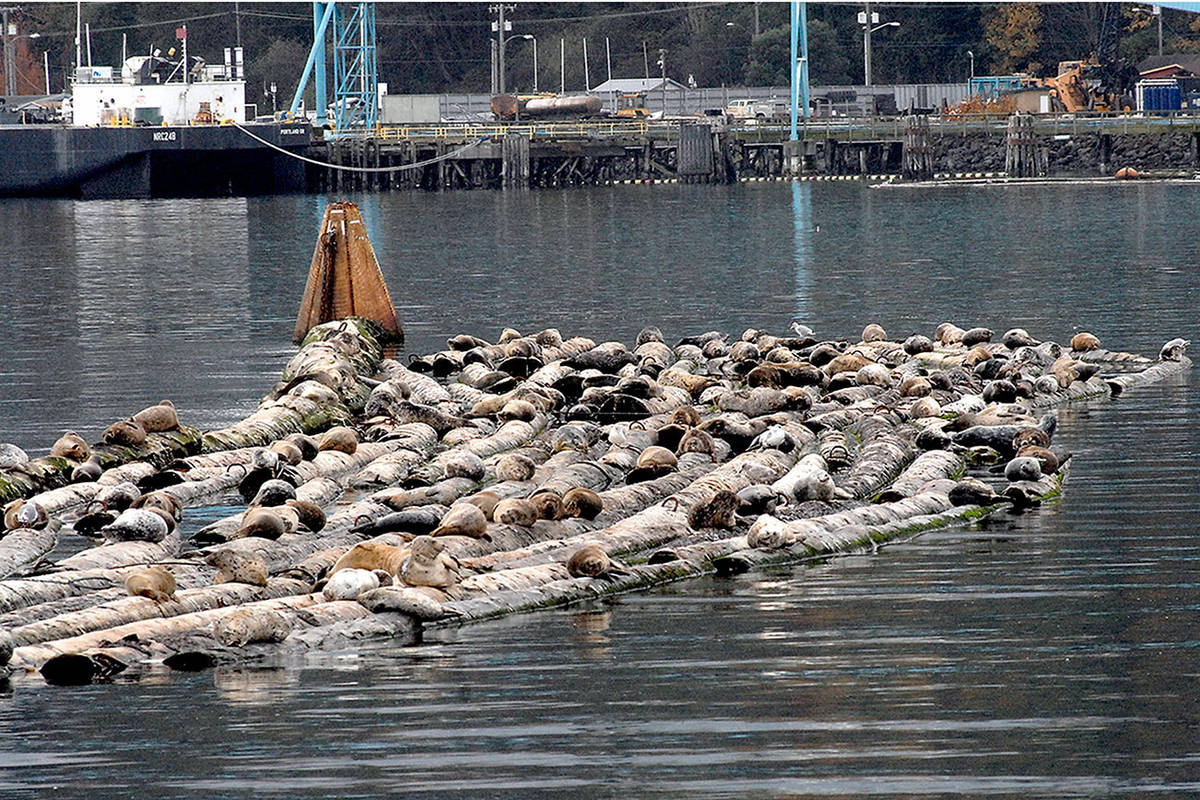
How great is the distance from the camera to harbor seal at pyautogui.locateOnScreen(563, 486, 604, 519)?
41.0ft

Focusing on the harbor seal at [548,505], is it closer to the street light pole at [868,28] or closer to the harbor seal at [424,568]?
the harbor seal at [424,568]

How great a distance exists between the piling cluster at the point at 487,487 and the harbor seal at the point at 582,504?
0.02m

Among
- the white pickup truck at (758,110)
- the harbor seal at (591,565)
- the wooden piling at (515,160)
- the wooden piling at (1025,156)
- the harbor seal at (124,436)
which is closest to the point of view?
the harbor seal at (591,565)

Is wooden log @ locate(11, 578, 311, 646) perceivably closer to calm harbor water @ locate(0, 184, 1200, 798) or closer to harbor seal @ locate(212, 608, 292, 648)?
harbor seal @ locate(212, 608, 292, 648)

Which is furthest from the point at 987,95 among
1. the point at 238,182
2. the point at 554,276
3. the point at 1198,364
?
the point at 1198,364

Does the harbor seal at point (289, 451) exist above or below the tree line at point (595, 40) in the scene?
below

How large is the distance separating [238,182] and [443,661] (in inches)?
3689

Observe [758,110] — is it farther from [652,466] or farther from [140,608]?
[140,608]

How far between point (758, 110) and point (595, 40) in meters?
22.4

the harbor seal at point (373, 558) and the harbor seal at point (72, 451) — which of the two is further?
the harbor seal at point (72, 451)

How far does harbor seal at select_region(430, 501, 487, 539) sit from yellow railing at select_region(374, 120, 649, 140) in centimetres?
9537

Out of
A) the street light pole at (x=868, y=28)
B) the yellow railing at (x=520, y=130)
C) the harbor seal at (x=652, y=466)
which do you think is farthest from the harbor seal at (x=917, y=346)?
the street light pole at (x=868, y=28)

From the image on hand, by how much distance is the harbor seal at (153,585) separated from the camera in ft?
32.8

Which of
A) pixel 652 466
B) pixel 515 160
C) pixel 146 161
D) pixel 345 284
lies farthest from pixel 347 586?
pixel 515 160
